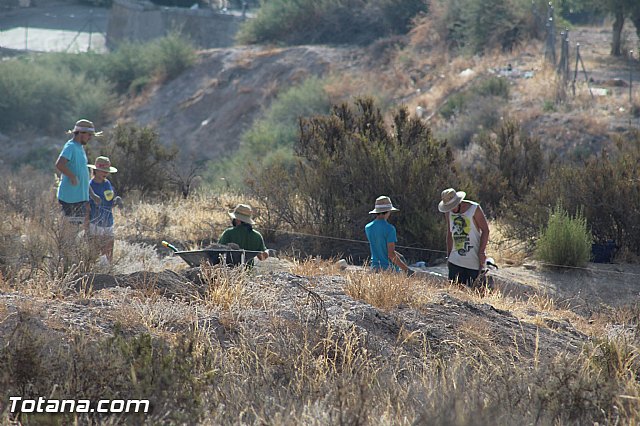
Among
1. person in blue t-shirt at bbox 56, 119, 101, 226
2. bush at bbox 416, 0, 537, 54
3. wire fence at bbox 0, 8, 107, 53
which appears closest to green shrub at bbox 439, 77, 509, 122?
bush at bbox 416, 0, 537, 54

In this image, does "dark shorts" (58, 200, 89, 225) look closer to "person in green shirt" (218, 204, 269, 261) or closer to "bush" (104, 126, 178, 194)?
"person in green shirt" (218, 204, 269, 261)

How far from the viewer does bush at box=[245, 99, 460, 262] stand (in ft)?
47.6

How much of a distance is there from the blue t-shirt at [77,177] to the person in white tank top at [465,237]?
12.8ft

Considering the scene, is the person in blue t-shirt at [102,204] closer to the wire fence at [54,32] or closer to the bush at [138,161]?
the bush at [138,161]

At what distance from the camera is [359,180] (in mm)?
14984

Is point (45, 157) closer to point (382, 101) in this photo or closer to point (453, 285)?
point (382, 101)

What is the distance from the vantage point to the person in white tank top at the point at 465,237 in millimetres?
10117

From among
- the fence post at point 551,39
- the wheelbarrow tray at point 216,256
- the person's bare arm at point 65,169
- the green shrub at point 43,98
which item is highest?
the fence post at point 551,39

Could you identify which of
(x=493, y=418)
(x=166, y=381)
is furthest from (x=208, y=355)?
(x=493, y=418)

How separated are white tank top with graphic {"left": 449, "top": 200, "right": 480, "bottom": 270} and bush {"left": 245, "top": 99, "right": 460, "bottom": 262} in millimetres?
3701

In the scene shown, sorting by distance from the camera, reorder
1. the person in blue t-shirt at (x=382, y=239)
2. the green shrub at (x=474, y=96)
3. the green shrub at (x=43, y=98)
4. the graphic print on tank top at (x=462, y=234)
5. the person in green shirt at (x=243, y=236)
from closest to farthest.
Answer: the person in green shirt at (x=243, y=236) < the graphic print on tank top at (x=462, y=234) < the person in blue t-shirt at (x=382, y=239) < the green shrub at (x=474, y=96) < the green shrub at (x=43, y=98)

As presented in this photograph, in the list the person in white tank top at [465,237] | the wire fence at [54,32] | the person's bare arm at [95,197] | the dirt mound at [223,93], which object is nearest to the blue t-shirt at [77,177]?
the person's bare arm at [95,197]

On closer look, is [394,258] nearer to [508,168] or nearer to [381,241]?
[381,241]

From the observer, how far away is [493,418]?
4930 mm
